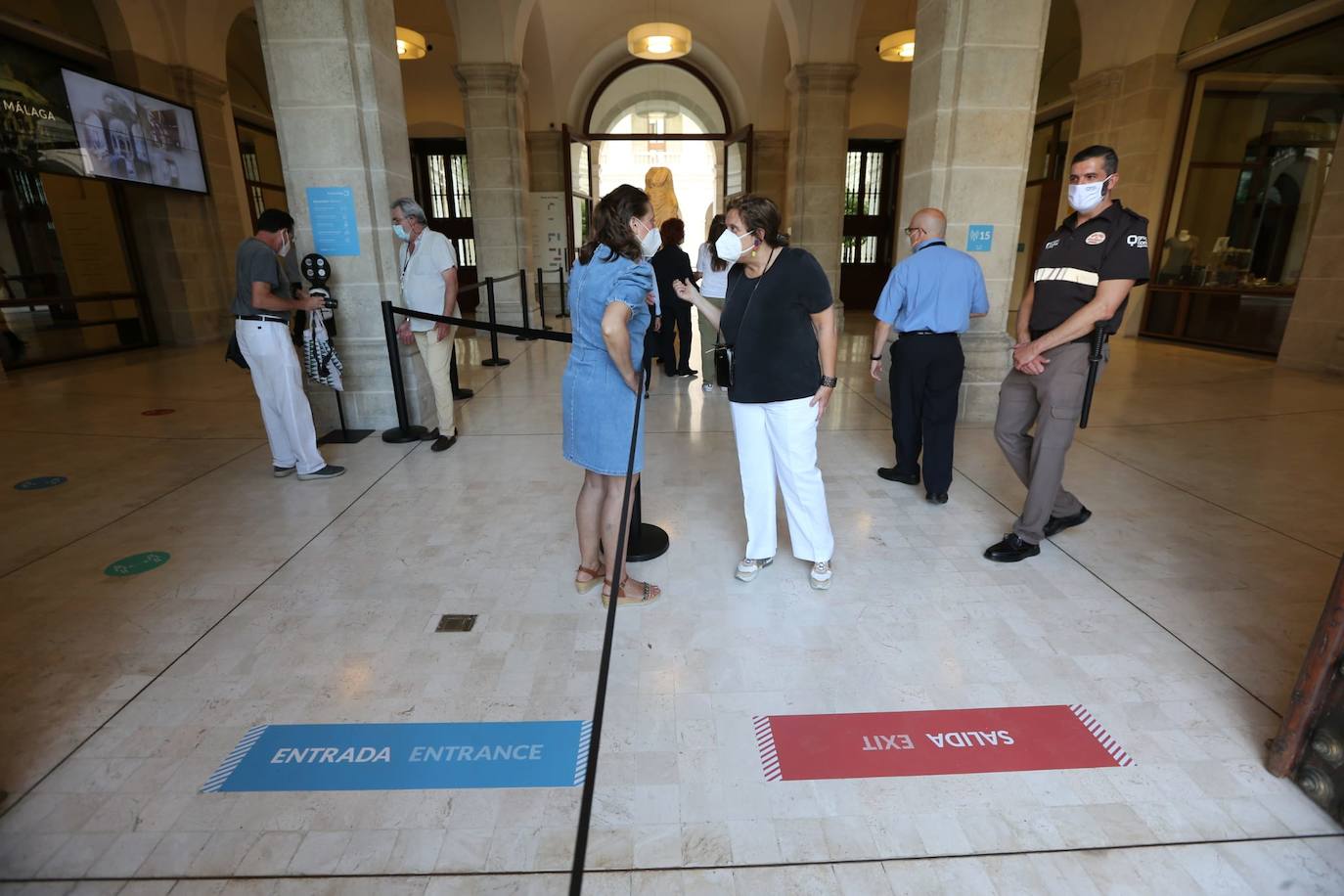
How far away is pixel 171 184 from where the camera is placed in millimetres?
10648

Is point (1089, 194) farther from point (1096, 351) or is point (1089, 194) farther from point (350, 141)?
point (350, 141)

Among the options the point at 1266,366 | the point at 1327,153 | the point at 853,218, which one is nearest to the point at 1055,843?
the point at 1266,366

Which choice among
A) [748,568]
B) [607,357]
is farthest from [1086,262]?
[607,357]

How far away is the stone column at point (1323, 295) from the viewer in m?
8.10

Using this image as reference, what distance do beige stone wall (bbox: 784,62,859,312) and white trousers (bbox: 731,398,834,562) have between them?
8.82 metres

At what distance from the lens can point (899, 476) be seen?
4.64 m

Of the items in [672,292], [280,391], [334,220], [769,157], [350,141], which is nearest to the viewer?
[280,391]

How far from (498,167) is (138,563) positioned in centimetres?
954

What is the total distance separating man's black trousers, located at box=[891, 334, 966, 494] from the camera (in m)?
4.18

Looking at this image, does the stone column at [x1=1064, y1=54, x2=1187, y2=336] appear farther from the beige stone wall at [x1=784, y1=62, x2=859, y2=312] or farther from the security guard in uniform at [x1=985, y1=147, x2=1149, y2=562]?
the security guard in uniform at [x1=985, y1=147, x2=1149, y2=562]

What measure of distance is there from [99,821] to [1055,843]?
274 centimetres

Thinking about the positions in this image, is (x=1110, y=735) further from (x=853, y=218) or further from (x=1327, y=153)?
(x=853, y=218)

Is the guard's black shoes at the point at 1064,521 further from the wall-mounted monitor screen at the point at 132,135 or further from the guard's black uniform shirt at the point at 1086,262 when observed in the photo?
the wall-mounted monitor screen at the point at 132,135

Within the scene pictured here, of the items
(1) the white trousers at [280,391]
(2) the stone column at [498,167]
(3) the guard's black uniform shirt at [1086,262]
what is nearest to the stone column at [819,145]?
(2) the stone column at [498,167]
